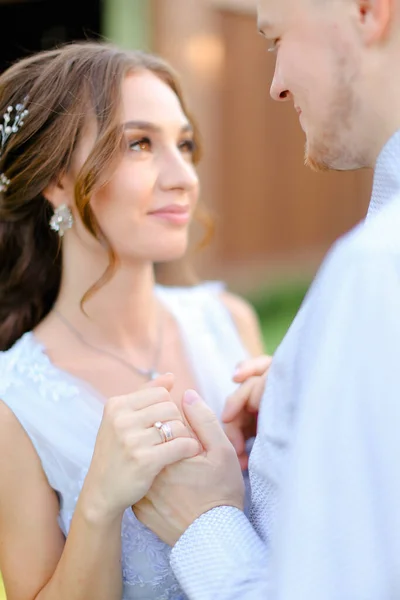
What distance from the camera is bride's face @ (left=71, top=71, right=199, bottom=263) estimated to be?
6.09 feet

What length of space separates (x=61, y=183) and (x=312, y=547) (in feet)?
4.21

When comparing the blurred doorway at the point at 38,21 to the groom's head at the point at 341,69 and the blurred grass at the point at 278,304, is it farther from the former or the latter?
the groom's head at the point at 341,69

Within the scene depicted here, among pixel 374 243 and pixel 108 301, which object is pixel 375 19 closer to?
pixel 374 243

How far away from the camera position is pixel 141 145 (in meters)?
1.91

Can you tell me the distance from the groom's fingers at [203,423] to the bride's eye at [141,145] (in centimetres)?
75

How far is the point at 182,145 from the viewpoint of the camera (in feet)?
6.75

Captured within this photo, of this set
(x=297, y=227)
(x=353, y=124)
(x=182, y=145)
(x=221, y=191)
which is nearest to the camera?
(x=353, y=124)

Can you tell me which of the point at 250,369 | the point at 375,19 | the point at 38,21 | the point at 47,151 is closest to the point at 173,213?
the point at 47,151

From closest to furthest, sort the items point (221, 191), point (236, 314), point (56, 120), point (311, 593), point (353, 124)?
point (311, 593)
point (353, 124)
point (56, 120)
point (236, 314)
point (221, 191)

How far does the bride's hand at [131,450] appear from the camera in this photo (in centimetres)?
131

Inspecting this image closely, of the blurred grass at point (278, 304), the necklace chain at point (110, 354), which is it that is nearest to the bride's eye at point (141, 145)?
the necklace chain at point (110, 354)

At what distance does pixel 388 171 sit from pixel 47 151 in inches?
40.7

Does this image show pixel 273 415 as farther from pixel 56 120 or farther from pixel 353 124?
pixel 56 120

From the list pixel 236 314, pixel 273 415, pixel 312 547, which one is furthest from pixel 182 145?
pixel 312 547
